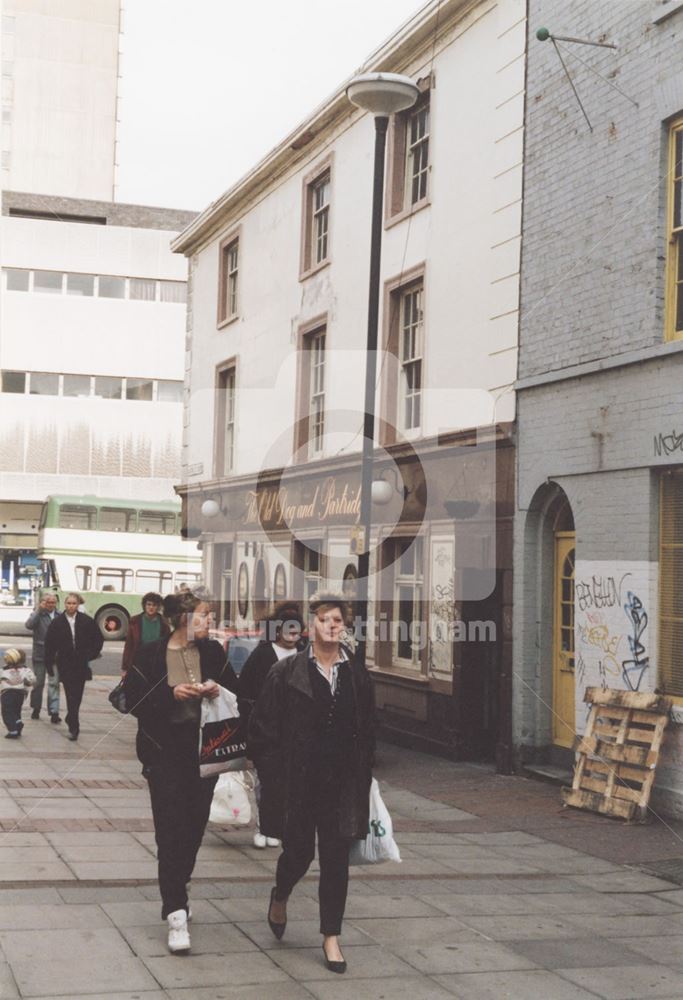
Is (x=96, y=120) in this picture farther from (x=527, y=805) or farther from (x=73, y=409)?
(x=527, y=805)

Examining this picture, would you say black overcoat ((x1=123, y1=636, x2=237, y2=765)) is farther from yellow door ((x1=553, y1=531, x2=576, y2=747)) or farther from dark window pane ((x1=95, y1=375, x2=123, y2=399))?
dark window pane ((x1=95, y1=375, x2=123, y2=399))

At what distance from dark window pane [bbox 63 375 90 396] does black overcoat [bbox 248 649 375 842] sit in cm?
4423

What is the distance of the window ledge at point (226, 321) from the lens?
24453 mm

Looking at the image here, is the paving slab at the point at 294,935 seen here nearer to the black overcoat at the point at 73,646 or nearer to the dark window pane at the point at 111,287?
the black overcoat at the point at 73,646

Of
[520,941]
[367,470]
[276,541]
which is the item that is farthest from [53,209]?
[520,941]

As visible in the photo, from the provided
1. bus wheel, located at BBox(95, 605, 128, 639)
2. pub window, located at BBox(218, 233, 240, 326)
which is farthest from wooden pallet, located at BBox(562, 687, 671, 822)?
bus wheel, located at BBox(95, 605, 128, 639)

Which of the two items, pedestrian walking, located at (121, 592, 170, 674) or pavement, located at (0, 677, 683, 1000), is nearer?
pavement, located at (0, 677, 683, 1000)

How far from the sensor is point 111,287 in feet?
165

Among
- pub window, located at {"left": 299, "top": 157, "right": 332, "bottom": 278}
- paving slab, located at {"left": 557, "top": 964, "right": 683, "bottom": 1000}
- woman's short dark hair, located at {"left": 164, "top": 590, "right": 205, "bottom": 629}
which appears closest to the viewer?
paving slab, located at {"left": 557, "top": 964, "right": 683, "bottom": 1000}

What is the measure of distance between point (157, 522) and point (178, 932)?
3354 centimetres

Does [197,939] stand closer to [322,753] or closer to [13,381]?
[322,753]

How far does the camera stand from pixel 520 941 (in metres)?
6.83

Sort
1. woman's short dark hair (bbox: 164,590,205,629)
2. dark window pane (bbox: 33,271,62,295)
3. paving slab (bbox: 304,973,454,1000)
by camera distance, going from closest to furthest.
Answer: paving slab (bbox: 304,973,454,1000), woman's short dark hair (bbox: 164,590,205,629), dark window pane (bbox: 33,271,62,295)

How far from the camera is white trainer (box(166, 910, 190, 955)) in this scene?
6148 mm
